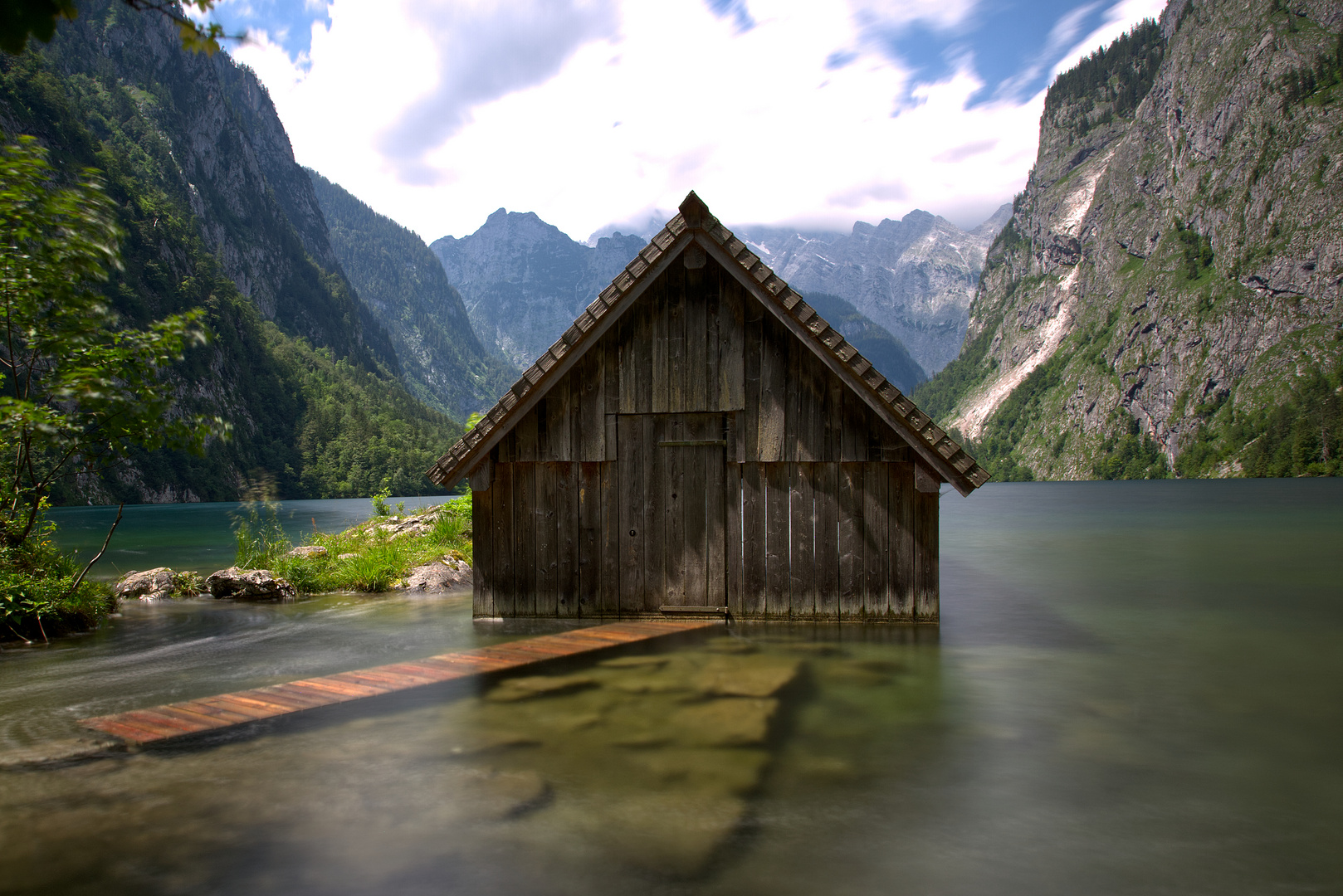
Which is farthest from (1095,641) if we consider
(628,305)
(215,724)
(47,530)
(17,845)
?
(47,530)

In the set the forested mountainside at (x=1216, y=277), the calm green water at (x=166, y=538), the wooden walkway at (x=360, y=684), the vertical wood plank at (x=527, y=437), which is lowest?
the calm green water at (x=166, y=538)

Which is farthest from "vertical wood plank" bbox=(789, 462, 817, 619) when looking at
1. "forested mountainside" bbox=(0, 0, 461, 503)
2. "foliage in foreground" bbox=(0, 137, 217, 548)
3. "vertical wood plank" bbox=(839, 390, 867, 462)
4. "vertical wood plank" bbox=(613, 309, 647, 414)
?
"forested mountainside" bbox=(0, 0, 461, 503)

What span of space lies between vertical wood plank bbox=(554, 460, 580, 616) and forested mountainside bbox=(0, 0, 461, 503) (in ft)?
287

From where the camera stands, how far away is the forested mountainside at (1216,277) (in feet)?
385

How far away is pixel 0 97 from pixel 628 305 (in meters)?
144

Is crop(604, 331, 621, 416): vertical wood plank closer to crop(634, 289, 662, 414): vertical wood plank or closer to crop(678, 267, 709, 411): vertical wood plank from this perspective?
crop(634, 289, 662, 414): vertical wood plank

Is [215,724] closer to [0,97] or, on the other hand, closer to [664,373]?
[664,373]

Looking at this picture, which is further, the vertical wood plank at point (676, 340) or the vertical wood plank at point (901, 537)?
the vertical wood plank at point (676, 340)

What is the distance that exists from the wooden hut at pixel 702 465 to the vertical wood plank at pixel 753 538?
22 millimetres

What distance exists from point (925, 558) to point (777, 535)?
6.36 ft

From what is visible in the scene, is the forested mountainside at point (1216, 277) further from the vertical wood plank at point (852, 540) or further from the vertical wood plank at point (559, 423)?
the vertical wood plank at point (559, 423)

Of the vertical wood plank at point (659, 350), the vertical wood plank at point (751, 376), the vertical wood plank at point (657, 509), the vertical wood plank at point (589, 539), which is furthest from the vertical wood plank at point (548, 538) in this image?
the vertical wood plank at point (751, 376)

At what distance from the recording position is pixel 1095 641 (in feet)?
38.6

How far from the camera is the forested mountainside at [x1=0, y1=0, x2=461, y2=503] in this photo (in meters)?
112
